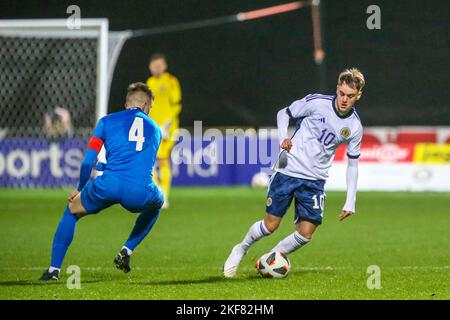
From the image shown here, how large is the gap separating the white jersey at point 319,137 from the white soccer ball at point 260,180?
35.4 ft

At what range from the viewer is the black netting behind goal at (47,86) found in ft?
58.0

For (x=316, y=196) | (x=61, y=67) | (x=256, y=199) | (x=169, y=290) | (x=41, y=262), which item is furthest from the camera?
(x=61, y=67)

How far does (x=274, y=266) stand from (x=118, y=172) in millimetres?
1500

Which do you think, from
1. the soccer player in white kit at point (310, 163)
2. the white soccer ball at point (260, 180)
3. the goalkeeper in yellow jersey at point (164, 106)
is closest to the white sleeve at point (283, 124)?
the soccer player in white kit at point (310, 163)

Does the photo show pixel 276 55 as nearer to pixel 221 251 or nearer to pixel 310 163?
pixel 221 251

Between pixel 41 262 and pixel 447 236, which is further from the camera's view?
pixel 447 236

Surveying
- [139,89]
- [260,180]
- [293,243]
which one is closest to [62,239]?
[139,89]

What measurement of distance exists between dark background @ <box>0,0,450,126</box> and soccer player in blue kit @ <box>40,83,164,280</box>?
10805 mm

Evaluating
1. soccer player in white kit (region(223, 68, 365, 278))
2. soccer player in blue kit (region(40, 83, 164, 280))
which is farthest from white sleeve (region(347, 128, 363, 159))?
soccer player in blue kit (region(40, 83, 164, 280))

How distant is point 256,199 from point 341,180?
2329 mm

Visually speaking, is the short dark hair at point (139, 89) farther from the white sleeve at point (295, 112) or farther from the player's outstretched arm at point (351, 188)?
the player's outstretched arm at point (351, 188)

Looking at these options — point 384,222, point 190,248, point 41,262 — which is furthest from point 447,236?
point 41,262

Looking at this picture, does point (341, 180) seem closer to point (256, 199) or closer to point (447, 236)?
point (256, 199)
